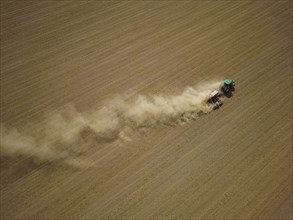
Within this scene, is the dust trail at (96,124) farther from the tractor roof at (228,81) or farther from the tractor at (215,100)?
the tractor roof at (228,81)

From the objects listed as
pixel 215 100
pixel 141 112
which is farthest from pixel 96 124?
pixel 215 100

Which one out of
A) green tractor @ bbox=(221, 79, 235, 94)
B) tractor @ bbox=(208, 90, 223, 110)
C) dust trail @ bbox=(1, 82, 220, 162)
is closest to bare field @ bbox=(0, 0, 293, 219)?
dust trail @ bbox=(1, 82, 220, 162)

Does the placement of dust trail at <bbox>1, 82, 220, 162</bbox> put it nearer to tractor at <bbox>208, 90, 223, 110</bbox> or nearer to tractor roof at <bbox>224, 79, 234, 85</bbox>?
tractor at <bbox>208, 90, 223, 110</bbox>

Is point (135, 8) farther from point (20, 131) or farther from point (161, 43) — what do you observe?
point (20, 131)

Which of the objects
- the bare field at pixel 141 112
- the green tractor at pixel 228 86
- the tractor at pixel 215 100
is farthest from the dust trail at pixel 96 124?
the green tractor at pixel 228 86

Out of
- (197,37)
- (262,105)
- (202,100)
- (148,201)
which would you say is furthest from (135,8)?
(148,201)

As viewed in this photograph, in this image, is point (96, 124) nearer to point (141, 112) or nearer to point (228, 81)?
point (141, 112)
